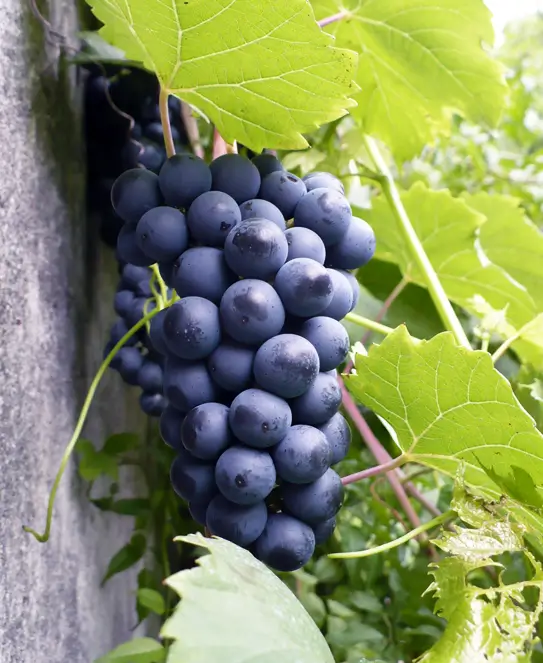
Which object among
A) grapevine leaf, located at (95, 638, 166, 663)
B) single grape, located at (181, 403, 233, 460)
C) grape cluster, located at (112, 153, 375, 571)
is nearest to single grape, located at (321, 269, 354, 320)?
grape cluster, located at (112, 153, 375, 571)

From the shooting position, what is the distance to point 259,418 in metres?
0.36

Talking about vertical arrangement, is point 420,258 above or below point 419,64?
below

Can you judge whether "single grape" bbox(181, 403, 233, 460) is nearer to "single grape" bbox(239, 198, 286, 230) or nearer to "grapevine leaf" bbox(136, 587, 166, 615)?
"single grape" bbox(239, 198, 286, 230)

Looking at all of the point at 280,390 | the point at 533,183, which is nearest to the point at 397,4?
the point at 280,390

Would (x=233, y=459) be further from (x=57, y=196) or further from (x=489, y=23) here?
(x=489, y=23)

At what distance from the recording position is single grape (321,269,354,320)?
42 centimetres

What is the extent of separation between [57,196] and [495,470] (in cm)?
43

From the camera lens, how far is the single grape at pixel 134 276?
0.57 metres

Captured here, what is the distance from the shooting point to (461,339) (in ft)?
1.82

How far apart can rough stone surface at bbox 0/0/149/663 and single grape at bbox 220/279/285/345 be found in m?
0.17

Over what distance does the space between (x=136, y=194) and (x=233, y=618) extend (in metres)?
0.30

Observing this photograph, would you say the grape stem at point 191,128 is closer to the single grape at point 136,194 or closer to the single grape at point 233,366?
the single grape at point 136,194

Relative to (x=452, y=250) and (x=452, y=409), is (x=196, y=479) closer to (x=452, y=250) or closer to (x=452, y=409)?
(x=452, y=409)

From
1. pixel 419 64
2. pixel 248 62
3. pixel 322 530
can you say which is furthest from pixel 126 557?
pixel 419 64
